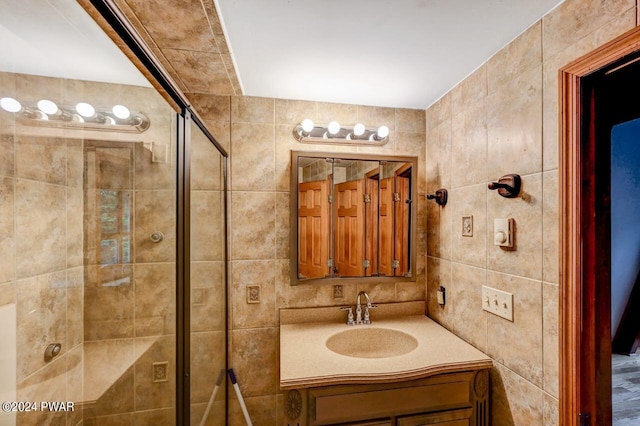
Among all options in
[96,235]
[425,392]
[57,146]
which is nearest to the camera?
[57,146]

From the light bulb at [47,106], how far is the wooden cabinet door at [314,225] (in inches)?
41.5

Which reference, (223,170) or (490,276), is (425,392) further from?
(223,170)

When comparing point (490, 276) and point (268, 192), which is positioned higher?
point (268, 192)

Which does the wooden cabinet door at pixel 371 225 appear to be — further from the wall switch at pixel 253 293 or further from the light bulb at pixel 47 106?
the light bulb at pixel 47 106

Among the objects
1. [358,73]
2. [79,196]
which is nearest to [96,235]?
[79,196]

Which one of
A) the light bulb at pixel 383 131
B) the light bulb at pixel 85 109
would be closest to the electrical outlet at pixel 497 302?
the light bulb at pixel 383 131

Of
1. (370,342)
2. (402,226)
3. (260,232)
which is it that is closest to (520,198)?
(402,226)

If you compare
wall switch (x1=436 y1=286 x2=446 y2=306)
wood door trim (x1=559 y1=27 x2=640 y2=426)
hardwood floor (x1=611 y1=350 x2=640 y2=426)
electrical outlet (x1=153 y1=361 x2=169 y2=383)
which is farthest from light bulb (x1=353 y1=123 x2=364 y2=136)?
hardwood floor (x1=611 y1=350 x2=640 y2=426)

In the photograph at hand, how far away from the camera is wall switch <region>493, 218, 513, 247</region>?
115cm

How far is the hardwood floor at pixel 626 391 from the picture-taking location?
1.88 m

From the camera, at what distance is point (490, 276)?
128cm

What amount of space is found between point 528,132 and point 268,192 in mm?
1259

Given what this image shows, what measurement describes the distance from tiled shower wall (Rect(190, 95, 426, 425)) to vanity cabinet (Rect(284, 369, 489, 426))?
520mm

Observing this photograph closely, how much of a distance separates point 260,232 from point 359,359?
0.85 meters
